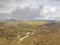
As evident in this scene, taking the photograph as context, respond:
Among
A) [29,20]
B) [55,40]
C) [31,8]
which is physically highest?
[31,8]

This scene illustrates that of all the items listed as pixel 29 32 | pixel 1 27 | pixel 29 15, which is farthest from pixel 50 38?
pixel 1 27

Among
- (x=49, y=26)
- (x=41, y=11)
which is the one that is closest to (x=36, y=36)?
(x=49, y=26)

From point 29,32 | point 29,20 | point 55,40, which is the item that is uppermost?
point 29,20

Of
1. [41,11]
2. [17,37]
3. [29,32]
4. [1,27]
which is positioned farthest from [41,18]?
[1,27]

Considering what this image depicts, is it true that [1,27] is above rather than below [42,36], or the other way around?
above

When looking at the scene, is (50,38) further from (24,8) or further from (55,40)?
(24,8)

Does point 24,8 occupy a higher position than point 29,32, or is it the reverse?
point 24,8

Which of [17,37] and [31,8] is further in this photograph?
[31,8]

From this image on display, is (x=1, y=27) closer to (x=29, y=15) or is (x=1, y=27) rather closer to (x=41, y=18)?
(x=29, y=15)

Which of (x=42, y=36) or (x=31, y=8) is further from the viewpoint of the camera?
(x=31, y=8)
